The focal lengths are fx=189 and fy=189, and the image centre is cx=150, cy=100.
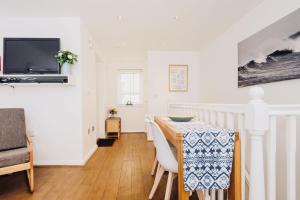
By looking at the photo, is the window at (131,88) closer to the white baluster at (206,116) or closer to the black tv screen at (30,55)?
the black tv screen at (30,55)

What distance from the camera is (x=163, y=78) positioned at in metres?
4.81

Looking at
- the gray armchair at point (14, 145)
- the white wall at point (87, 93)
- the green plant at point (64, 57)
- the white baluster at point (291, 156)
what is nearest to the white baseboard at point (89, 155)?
the white wall at point (87, 93)

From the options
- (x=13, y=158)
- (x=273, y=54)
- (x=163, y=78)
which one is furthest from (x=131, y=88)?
(x=273, y=54)

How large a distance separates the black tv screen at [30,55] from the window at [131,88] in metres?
3.29

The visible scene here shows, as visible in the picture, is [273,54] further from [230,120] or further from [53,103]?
[53,103]

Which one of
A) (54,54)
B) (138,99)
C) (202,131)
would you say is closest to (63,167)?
(54,54)

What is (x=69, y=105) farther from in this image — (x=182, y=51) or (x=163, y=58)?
(x=182, y=51)

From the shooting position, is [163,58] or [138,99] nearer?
[163,58]

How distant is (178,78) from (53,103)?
298 cm

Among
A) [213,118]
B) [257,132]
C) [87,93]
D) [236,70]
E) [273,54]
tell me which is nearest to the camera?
[257,132]

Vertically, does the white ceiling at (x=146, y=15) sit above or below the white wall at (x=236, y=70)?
above

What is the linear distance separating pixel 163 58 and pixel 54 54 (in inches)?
105

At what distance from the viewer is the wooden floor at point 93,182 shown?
207 cm

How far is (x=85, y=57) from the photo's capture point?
3.34 m
